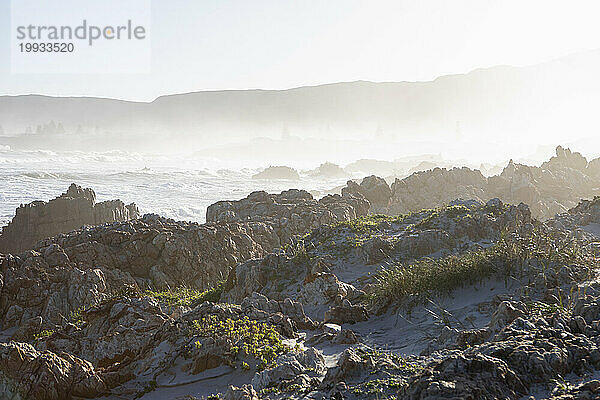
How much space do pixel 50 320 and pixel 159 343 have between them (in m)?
5.73

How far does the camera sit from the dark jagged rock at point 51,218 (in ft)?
62.6

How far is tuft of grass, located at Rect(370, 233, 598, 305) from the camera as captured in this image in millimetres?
7207

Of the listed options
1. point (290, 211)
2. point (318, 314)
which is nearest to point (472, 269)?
point (318, 314)

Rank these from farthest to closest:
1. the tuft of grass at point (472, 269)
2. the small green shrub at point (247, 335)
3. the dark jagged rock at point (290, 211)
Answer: the dark jagged rock at point (290, 211) < the tuft of grass at point (472, 269) < the small green shrub at point (247, 335)

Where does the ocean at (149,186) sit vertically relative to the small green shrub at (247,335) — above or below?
below

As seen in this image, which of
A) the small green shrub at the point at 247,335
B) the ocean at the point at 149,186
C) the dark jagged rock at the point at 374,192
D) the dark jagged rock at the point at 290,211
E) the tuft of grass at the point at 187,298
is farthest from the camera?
the ocean at the point at 149,186

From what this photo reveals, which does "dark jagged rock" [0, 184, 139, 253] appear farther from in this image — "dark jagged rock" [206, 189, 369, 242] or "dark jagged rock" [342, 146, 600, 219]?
"dark jagged rock" [342, 146, 600, 219]

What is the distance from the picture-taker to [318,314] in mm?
8148

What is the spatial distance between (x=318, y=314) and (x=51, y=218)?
1606cm

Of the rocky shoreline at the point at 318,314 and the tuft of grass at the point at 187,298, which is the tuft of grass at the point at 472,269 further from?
the tuft of grass at the point at 187,298

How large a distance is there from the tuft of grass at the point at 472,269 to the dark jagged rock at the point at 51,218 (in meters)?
16.7

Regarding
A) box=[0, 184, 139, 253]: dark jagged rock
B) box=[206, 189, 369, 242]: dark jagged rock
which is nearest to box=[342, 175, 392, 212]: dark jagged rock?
box=[206, 189, 369, 242]: dark jagged rock

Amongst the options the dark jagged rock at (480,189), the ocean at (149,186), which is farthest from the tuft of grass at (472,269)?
the ocean at (149,186)

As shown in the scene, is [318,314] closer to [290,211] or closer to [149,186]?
[290,211]
